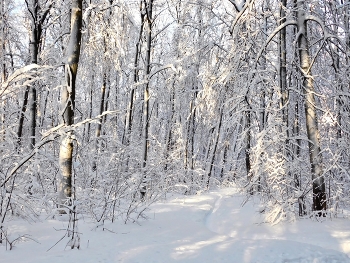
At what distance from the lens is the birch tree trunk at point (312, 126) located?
663 cm

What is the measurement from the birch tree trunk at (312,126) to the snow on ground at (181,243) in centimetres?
62

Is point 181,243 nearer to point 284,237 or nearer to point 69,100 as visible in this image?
point 284,237

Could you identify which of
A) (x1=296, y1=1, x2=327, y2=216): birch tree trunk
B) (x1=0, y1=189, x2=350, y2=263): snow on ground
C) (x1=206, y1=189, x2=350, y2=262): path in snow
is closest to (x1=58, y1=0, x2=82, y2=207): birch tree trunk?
(x1=0, y1=189, x2=350, y2=263): snow on ground

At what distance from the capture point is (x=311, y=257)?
399 centimetres

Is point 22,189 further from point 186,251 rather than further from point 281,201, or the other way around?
point 281,201

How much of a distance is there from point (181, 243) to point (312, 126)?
14.3 feet

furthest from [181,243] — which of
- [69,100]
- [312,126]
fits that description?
[312,126]

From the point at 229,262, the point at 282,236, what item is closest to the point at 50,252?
the point at 229,262

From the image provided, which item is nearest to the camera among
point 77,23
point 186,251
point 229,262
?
point 229,262

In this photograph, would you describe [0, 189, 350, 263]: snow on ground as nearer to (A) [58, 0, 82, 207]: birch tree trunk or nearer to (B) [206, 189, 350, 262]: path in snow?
(B) [206, 189, 350, 262]: path in snow

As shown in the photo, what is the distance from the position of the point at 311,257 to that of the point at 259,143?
3333 mm

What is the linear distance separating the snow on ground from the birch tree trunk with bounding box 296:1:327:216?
622mm

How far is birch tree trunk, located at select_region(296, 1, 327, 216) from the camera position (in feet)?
21.8

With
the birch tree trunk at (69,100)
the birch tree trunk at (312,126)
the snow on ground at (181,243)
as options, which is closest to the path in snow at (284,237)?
the snow on ground at (181,243)
